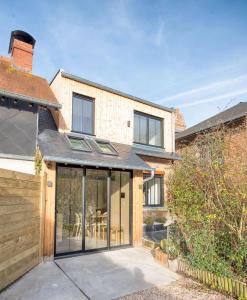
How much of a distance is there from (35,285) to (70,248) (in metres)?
2.35

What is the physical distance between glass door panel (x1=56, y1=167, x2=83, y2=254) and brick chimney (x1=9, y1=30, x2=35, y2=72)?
21.1 ft

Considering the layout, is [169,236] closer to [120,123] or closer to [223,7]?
[120,123]

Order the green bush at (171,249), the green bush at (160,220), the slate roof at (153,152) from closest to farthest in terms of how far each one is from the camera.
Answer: the green bush at (171,249) → the slate roof at (153,152) → the green bush at (160,220)

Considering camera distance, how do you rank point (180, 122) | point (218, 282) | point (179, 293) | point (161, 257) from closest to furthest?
point (179, 293)
point (218, 282)
point (161, 257)
point (180, 122)

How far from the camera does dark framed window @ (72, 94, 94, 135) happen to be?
10906 mm

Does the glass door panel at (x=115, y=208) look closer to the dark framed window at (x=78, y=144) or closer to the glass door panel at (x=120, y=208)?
the glass door panel at (x=120, y=208)

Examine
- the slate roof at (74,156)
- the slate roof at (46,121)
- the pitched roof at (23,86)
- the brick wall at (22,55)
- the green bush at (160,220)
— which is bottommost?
the green bush at (160,220)

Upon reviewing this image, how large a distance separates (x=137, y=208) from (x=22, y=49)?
915 centimetres

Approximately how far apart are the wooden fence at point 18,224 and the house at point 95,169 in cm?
49

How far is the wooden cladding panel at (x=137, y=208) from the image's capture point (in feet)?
31.2

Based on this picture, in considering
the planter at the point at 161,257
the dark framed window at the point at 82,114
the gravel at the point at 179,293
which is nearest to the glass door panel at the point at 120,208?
the planter at the point at 161,257

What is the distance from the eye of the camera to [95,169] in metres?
8.90

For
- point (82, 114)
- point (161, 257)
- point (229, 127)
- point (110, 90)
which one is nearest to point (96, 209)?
point (161, 257)

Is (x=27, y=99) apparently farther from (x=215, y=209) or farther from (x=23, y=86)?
(x=215, y=209)
